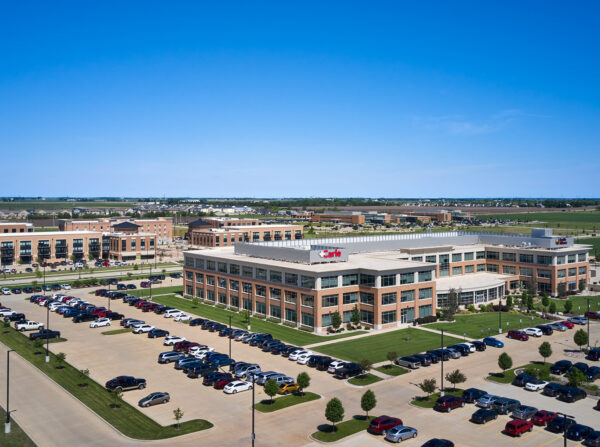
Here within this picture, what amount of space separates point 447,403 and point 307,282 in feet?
109

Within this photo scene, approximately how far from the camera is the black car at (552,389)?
49.9 metres

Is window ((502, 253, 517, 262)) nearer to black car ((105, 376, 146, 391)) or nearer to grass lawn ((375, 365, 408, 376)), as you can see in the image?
grass lawn ((375, 365, 408, 376))

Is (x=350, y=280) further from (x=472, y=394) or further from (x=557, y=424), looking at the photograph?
(x=557, y=424)

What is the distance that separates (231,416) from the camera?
1770 inches

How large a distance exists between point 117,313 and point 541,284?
81351mm

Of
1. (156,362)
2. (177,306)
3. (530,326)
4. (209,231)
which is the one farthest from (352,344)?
(209,231)

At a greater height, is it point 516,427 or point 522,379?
point 516,427

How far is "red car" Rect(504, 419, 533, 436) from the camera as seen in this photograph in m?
41.1

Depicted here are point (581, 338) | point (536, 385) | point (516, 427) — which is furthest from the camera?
point (581, 338)

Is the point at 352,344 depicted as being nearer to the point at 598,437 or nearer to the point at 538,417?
the point at 538,417

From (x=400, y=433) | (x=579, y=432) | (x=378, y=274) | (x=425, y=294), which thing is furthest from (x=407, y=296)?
(x=400, y=433)

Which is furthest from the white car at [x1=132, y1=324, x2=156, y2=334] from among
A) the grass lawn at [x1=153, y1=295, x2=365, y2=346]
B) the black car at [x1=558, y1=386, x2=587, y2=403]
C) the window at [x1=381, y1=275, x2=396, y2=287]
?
the black car at [x1=558, y1=386, x2=587, y2=403]

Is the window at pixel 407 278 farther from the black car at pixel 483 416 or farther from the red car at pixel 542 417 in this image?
the red car at pixel 542 417

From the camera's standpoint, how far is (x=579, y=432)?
40.5 metres
